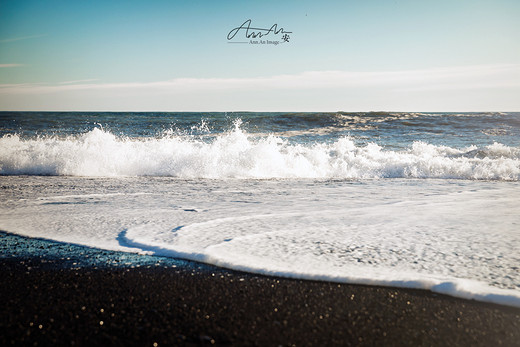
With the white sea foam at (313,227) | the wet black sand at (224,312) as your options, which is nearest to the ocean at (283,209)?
the white sea foam at (313,227)

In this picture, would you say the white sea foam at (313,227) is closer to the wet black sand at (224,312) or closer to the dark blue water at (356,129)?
the wet black sand at (224,312)

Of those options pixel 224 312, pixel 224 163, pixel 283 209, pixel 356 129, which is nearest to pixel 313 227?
pixel 283 209

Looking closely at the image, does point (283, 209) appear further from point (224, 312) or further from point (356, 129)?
point (356, 129)

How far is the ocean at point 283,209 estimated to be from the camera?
3.12 meters

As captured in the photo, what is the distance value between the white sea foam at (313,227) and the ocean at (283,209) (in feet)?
0.06

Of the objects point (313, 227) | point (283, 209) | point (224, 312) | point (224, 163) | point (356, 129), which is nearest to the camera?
point (224, 312)

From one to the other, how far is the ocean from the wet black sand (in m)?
0.25

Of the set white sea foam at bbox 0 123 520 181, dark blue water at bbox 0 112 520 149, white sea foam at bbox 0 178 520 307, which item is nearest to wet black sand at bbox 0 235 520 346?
white sea foam at bbox 0 178 520 307

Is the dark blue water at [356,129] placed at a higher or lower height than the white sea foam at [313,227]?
higher

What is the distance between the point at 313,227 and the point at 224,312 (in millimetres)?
2127

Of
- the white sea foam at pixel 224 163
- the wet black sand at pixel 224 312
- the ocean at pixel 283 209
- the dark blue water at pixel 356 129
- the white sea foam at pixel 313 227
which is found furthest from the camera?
the dark blue water at pixel 356 129

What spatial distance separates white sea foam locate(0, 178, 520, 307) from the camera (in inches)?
117

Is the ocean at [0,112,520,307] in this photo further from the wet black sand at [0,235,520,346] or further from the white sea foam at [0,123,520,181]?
the wet black sand at [0,235,520,346]

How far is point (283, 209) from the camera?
207 inches
